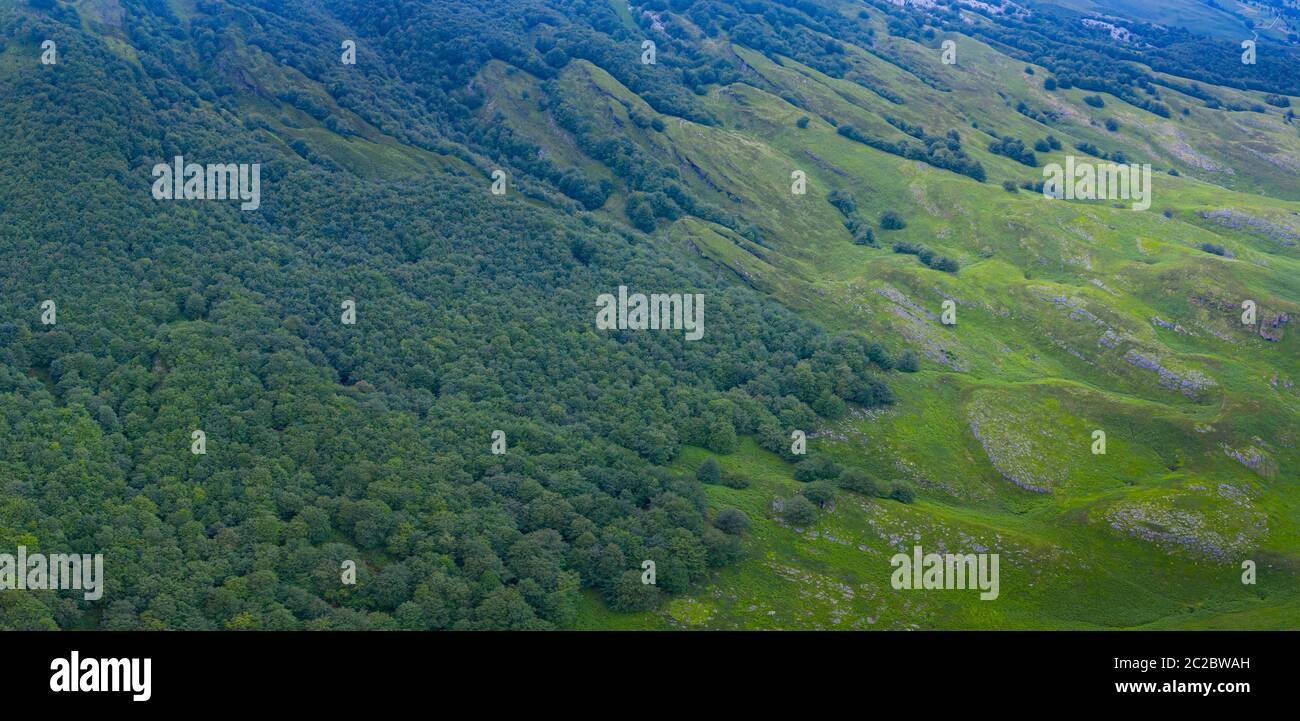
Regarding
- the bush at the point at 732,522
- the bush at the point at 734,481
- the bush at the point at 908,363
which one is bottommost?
the bush at the point at 732,522

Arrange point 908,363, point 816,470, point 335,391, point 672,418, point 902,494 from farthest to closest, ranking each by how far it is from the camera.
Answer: point 908,363, point 672,418, point 335,391, point 816,470, point 902,494

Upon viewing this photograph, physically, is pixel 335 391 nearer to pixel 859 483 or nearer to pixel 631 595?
pixel 631 595

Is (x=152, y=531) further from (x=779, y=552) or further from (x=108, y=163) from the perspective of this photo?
(x=108, y=163)

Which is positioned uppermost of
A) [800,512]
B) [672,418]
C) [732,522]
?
[672,418]

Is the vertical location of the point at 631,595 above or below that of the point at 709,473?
below

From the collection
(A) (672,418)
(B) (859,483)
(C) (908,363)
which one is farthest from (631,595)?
(C) (908,363)

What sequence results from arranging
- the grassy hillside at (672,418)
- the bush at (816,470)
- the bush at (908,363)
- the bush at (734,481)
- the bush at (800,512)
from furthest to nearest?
the bush at (908,363) → the bush at (816,470) → the bush at (734,481) → the bush at (800,512) → the grassy hillside at (672,418)

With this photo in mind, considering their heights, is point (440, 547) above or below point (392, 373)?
below

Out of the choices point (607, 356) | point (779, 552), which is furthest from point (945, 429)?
point (607, 356)

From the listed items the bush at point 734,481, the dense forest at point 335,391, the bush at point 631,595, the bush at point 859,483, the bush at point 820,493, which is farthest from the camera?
the bush at point 734,481

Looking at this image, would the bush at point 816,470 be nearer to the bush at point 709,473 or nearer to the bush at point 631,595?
the bush at point 709,473

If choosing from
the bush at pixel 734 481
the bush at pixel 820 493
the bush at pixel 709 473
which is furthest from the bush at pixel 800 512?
the bush at pixel 709 473
